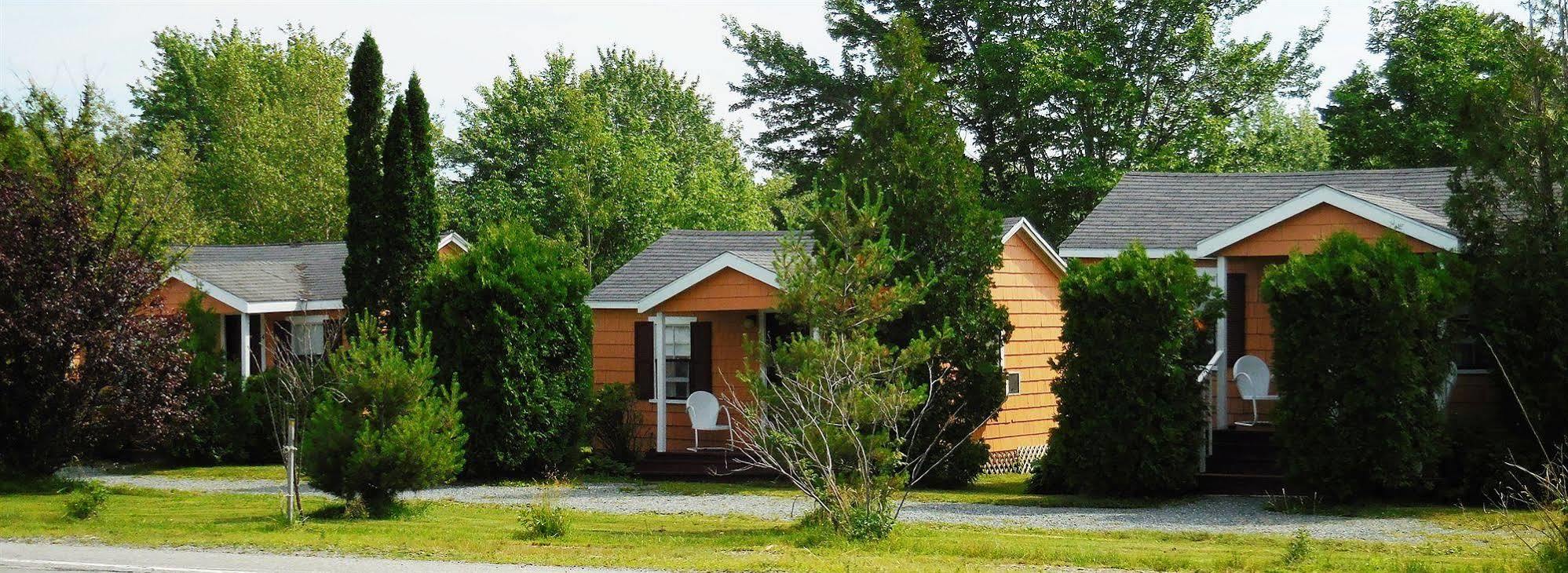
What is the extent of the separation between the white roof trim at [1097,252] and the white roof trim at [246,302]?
12531mm

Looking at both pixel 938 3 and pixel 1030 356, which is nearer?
pixel 1030 356

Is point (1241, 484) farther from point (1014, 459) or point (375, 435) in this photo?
point (375, 435)

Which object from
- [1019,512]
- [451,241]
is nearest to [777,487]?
[1019,512]

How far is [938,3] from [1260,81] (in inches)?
326

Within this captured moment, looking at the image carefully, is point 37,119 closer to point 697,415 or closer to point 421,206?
point 421,206

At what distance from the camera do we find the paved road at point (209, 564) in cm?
1099

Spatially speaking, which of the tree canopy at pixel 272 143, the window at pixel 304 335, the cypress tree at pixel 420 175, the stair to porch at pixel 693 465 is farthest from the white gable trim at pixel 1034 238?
the tree canopy at pixel 272 143

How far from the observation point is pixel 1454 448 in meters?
15.3

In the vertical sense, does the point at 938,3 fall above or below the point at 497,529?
above

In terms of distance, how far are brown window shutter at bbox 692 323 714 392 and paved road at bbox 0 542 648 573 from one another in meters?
10.8

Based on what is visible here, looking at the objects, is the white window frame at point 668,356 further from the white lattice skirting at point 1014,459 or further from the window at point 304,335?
the window at point 304,335

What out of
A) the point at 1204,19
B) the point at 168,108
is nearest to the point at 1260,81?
the point at 1204,19

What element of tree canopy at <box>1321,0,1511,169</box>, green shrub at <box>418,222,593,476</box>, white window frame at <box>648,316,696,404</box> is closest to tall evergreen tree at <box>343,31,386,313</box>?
green shrub at <box>418,222,593,476</box>

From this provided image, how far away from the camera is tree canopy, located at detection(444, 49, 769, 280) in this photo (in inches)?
1533
